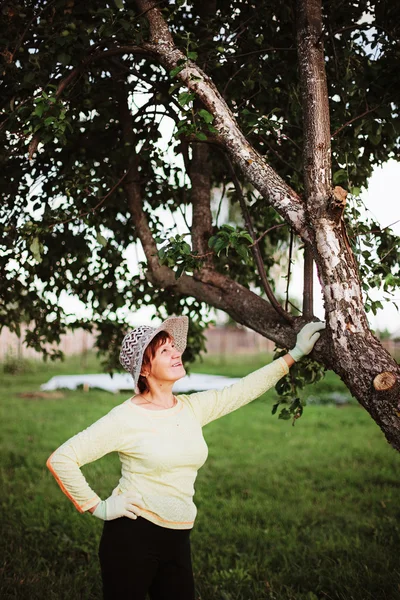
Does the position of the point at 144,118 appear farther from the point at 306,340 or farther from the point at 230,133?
the point at 306,340

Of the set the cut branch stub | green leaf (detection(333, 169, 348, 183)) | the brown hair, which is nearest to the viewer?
the cut branch stub

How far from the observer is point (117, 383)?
15.9m

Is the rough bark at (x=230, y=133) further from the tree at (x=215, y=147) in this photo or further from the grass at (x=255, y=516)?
the grass at (x=255, y=516)

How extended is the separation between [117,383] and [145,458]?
527 inches

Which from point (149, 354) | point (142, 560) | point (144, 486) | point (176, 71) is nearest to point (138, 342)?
point (149, 354)

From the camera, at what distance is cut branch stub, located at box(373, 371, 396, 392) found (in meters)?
2.82

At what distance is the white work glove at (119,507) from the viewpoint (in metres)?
2.69

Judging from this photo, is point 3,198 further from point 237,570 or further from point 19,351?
point 19,351

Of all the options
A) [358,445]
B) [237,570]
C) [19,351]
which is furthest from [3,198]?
[19,351]

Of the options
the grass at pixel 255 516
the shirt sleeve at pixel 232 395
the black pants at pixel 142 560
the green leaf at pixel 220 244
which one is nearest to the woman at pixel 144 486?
the black pants at pixel 142 560

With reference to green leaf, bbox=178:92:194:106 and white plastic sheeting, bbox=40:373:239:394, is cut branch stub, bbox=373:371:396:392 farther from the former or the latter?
white plastic sheeting, bbox=40:373:239:394

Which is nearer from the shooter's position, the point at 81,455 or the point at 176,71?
the point at 81,455

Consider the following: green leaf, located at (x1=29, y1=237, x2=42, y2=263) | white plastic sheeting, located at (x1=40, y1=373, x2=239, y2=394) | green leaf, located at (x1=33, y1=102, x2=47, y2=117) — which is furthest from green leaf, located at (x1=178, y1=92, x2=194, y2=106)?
white plastic sheeting, located at (x1=40, y1=373, x2=239, y2=394)

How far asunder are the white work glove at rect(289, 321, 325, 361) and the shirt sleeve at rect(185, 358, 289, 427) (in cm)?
10
